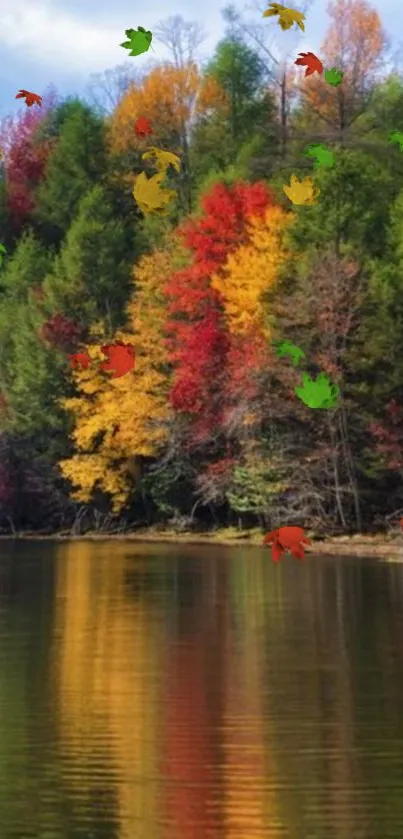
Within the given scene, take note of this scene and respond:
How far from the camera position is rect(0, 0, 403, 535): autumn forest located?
30734 millimetres

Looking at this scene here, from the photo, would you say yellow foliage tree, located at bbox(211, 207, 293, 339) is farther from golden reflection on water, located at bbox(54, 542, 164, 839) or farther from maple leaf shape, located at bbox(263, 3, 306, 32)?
maple leaf shape, located at bbox(263, 3, 306, 32)

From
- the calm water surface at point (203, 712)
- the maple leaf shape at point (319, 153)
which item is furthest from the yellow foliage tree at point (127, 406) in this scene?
the maple leaf shape at point (319, 153)

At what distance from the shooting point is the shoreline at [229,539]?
27800mm

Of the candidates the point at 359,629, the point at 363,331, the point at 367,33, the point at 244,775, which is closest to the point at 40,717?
the point at 244,775

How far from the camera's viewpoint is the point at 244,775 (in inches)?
342

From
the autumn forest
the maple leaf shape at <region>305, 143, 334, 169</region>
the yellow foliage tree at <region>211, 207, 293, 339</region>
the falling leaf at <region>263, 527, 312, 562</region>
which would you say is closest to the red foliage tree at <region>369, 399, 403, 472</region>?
the autumn forest

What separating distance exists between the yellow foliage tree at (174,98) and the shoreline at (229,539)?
1393 centimetres

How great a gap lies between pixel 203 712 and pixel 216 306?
24528mm

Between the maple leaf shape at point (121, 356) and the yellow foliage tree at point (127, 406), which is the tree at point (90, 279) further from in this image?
the maple leaf shape at point (121, 356)

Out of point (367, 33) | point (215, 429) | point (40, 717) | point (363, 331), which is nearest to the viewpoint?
point (40, 717)

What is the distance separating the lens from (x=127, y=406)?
37.3m

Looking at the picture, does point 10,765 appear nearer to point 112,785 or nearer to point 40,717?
point 112,785

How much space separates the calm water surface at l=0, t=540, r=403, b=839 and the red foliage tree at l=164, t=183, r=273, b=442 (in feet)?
44.3

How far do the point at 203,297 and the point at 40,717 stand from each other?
80.8 feet
